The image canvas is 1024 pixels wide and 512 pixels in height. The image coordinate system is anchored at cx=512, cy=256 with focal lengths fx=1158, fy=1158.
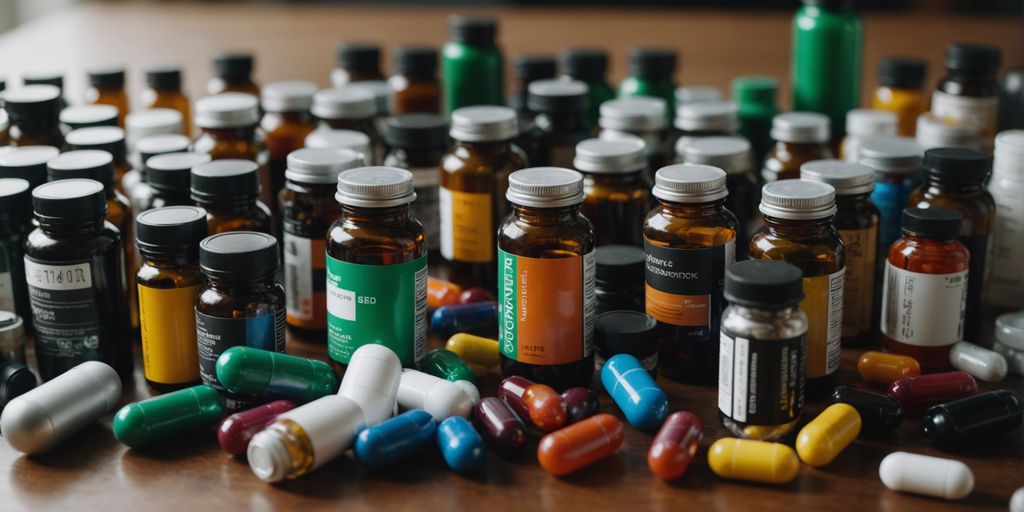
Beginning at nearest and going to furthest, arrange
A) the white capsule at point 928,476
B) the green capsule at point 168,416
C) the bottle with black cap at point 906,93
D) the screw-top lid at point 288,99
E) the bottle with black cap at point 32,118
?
the white capsule at point 928,476 < the green capsule at point 168,416 < the bottle with black cap at point 32,118 < the screw-top lid at point 288,99 < the bottle with black cap at point 906,93

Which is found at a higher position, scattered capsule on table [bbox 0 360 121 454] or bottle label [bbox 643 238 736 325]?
bottle label [bbox 643 238 736 325]

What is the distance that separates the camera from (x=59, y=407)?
1.22 m

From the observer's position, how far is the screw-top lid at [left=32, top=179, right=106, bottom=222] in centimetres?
130

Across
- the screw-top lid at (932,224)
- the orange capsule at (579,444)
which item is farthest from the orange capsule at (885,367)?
the orange capsule at (579,444)

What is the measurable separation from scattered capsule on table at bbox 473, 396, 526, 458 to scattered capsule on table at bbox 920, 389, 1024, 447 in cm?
43

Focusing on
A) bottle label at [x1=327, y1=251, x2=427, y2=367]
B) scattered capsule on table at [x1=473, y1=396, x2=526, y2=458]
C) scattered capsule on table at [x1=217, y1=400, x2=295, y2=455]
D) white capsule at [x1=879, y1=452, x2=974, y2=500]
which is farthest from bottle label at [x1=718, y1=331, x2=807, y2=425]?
scattered capsule on table at [x1=217, y1=400, x2=295, y2=455]

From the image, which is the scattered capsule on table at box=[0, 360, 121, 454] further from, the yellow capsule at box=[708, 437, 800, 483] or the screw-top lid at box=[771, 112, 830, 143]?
the screw-top lid at box=[771, 112, 830, 143]

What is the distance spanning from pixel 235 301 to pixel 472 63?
0.80 metres

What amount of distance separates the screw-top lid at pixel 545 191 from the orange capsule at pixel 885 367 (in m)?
0.40

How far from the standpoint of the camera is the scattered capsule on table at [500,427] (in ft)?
3.89

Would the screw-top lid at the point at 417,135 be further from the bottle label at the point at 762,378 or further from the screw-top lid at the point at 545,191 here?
the bottle label at the point at 762,378

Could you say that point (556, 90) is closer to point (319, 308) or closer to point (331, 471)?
point (319, 308)

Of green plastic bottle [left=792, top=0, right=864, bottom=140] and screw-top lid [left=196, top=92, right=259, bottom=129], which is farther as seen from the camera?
green plastic bottle [left=792, top=0, right=864, bottom=140]

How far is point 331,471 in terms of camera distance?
118 centimetres
